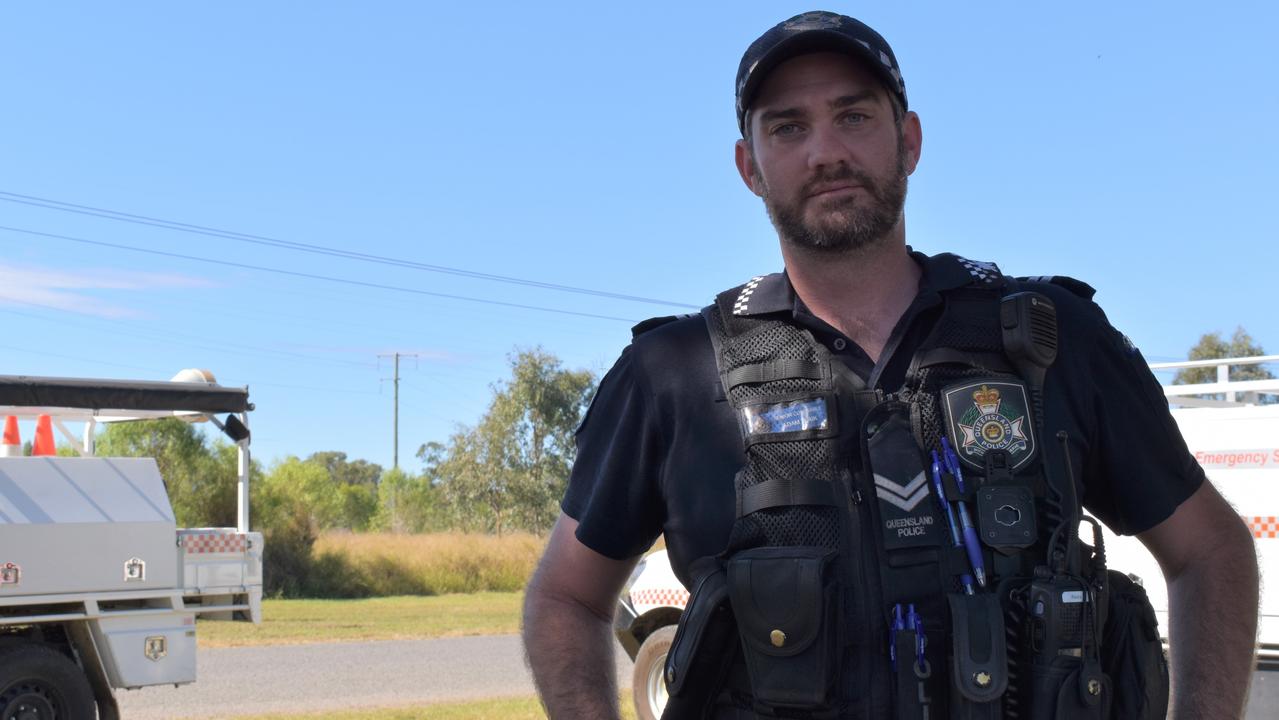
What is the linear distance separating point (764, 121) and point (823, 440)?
55cm

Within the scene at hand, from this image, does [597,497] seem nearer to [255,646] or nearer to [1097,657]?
[1097,657]

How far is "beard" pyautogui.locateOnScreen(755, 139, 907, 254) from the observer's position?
221 centimetres

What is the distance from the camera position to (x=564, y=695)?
7.47ft

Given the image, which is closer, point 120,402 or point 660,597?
point 660,597

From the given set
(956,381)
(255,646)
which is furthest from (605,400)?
(255,646)

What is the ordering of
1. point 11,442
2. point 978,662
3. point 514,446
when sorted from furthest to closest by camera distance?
point 514,446 < point 11,442 < point 978,662

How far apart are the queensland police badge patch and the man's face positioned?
1.00 feet

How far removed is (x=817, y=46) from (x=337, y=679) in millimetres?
12517

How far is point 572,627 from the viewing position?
7.61ft

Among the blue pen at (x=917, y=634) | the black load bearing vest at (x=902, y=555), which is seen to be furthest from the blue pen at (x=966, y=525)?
the blue pen at (x=917, y=634)

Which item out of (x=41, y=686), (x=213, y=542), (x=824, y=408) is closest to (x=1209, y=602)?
(x=824, y=408)

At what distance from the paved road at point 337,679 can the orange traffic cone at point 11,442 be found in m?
2.86

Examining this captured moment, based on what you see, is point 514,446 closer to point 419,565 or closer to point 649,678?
point 419,565

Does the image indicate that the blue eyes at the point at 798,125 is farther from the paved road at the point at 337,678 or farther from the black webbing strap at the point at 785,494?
the paved road at the point at 337,678
